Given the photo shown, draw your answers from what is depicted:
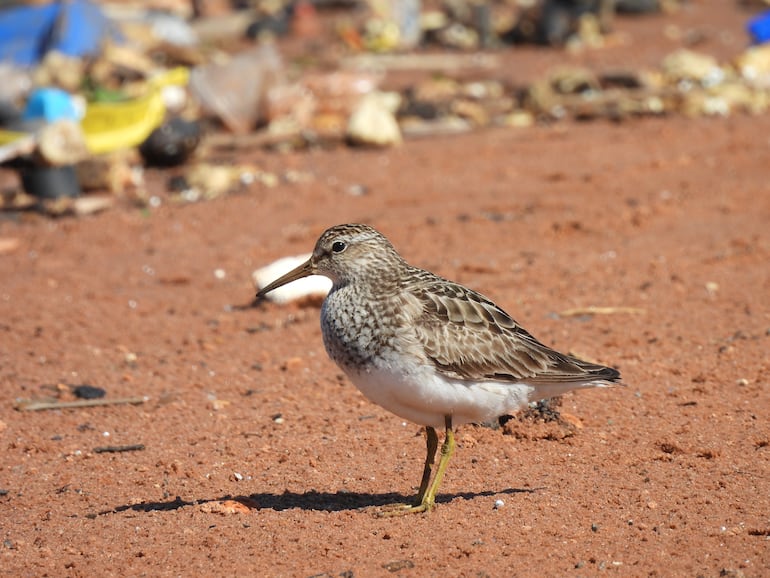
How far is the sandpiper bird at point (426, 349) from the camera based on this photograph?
5.54m

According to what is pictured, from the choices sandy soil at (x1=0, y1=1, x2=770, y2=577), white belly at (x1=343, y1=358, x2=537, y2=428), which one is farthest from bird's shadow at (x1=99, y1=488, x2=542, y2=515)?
white belly at (x1=343, y1=358, x2=537, y2=428)

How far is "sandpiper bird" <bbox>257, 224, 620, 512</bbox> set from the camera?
5.54 meters

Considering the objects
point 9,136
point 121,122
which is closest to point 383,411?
point 9,136

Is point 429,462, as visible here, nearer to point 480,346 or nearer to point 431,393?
point 431,393

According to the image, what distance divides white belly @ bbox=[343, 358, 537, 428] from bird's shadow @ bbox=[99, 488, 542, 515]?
1.52 feet

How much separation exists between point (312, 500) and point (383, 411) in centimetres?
139

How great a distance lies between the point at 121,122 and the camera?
47.6ft

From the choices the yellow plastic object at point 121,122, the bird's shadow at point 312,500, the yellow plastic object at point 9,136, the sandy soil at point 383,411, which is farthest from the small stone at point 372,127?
the bird's shadow at point 312,500

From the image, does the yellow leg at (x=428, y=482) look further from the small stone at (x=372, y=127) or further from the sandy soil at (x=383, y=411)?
the small stone at (x=372, y=127)

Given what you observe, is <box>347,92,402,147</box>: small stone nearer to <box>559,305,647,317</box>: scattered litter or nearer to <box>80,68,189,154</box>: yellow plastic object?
<box>80,68,189,154</box>: yellow plastic object

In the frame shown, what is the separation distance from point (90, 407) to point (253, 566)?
277cm

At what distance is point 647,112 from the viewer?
15.4m

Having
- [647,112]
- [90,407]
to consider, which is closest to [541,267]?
[90,407]

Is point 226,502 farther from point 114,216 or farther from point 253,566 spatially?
point 114,216
